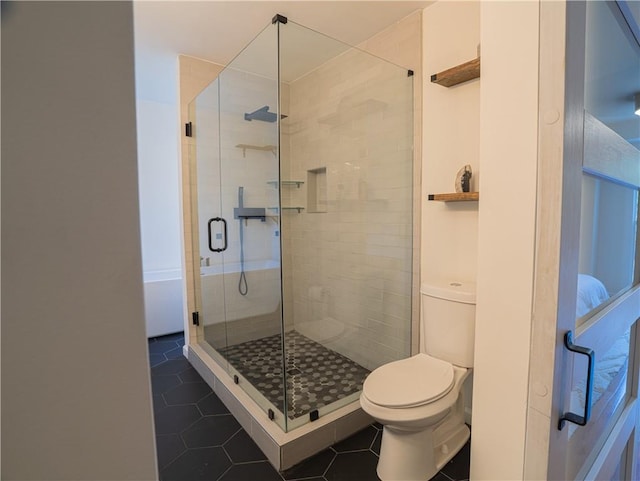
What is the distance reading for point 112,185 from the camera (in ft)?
1.15

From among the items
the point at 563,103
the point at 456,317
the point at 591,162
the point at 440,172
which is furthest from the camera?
the point at 440,172

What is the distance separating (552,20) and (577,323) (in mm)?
769

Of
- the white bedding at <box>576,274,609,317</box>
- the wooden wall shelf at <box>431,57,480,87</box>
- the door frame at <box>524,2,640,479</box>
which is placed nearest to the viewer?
the door frame at <box>524,2,640,479</box>

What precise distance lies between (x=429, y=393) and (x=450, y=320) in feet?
1.38

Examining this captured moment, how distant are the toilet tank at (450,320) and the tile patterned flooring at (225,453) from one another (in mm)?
567

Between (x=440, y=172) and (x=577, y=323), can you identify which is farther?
(x=440, y=172)

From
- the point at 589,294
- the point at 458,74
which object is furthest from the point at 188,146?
the point at 589,294

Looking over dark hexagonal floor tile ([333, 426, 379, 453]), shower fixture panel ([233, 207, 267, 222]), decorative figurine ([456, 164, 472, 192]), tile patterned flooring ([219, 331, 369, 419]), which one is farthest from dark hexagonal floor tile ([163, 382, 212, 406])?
decorative figurine ([456, 164, 472, 192])

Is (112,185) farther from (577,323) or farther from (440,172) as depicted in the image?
(440,172)

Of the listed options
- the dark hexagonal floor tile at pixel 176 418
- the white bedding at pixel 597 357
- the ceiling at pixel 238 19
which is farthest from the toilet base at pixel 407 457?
the ceiling at pixel 238 19

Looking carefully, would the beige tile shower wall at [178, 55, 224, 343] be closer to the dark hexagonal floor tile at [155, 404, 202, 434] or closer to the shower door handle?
the shower door handle

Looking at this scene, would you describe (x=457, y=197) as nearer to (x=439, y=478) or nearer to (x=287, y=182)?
(x=287, y=182)

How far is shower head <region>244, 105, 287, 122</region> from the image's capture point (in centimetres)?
231

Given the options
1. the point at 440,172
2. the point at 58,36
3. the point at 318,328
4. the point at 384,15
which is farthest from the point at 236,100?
the point at 58,36
